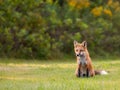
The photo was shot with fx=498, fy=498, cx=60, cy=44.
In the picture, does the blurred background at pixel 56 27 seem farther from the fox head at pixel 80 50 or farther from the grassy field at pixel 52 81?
the fox head at pixel 80 50

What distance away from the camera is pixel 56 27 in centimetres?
3588

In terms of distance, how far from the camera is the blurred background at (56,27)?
3306 centimetres

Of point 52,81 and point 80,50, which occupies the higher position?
point 80,50

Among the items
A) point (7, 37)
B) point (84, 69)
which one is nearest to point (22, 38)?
point (7, 37)

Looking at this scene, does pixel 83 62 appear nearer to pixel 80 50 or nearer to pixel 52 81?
pixel 80 50

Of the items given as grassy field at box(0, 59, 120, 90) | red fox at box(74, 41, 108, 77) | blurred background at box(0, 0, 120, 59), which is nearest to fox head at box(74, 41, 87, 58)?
red fox at box(74, 41, 108, 77)

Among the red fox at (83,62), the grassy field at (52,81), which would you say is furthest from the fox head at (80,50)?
the grassy field at (52,81)

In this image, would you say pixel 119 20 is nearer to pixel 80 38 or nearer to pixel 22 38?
pixel 80 38

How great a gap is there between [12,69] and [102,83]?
7.55 meters

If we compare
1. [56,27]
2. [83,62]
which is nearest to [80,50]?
[83,62]

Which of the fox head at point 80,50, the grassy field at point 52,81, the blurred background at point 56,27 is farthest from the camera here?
the blurred background at point 56,27

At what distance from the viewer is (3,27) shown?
108ft

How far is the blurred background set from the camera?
33062 millimetres

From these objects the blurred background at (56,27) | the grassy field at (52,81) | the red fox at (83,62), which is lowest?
the grassy field at (52,81)
